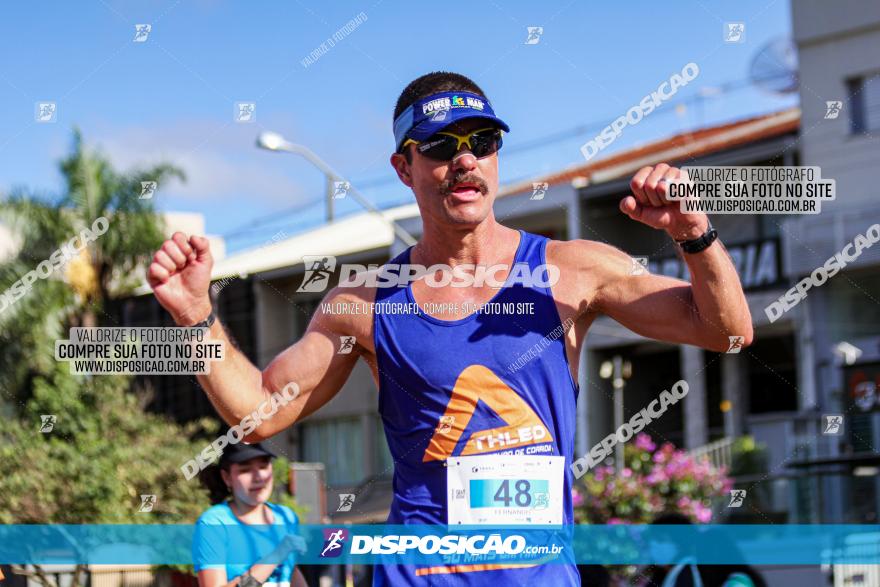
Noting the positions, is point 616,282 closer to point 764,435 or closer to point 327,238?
point 764,435

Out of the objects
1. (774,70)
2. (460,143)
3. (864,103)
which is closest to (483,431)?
(460,143)

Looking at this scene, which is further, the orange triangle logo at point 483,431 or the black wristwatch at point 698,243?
the orange triangle logo at point 483,431

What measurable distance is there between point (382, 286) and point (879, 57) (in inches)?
710

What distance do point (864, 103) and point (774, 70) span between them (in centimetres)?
197

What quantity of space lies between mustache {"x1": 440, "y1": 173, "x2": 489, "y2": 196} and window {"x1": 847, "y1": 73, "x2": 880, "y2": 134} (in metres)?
17.3

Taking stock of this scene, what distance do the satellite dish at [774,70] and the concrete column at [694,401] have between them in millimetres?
4954

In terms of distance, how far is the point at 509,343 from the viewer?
11.2 feet

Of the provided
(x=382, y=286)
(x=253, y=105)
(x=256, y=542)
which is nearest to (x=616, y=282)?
(x=382, y=286)

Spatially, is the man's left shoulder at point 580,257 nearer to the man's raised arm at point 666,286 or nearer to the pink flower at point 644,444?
the man's raised arm at point 666,286

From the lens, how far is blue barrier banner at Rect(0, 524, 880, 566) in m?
3.43

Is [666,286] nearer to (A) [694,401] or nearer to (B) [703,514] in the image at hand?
(B) [703,514]

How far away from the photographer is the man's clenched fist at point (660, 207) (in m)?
3.18

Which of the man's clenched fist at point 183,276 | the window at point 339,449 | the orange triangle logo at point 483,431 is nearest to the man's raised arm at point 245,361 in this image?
the man's clenched fist at point 183,276

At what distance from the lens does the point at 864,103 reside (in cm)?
1988
